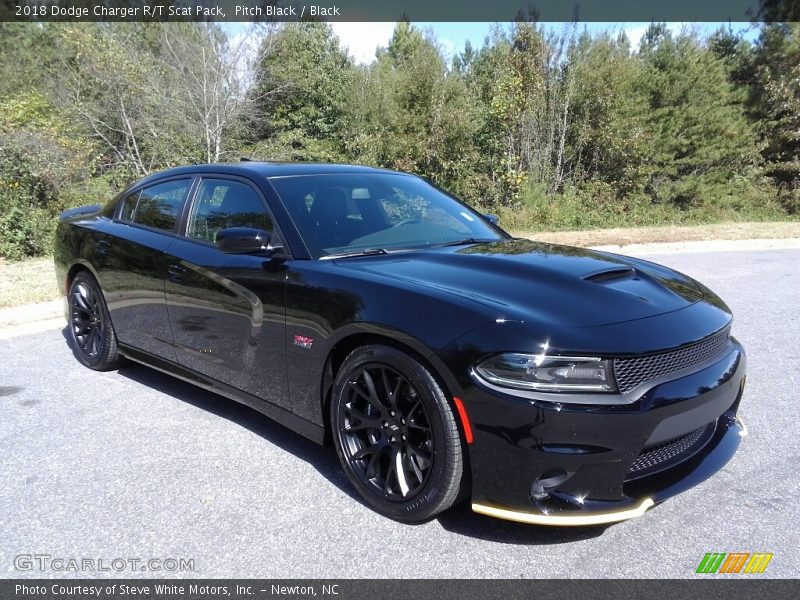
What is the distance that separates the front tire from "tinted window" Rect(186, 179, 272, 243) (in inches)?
42.5

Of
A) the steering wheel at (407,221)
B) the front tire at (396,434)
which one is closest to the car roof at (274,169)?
the steering wheel at (407,221)

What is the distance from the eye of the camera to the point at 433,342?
96.0 inches

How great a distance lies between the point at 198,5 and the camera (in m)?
17.1

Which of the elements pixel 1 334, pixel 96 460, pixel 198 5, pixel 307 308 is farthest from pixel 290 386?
pixel 198 5

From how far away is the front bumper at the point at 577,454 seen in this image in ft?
7.27

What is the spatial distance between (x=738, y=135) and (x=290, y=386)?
20703 millimetres

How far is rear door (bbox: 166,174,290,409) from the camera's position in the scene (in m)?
3.17

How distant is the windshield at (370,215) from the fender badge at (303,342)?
433 mm

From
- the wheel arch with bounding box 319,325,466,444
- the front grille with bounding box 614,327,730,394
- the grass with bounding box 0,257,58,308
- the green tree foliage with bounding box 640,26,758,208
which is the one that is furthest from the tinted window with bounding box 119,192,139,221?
the green tree foliage with bounding box 640,26,758,208

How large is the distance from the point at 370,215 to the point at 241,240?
821mm

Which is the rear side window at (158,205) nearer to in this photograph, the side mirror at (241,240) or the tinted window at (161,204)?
the tinted window at (161,204)

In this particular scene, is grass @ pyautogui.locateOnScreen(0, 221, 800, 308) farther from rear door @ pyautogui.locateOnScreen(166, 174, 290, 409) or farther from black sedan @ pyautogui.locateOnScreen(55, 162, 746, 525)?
rear door @ pyautogui.locateOnScreen(166, 174, 290, 409)

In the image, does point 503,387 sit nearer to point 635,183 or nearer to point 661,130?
point 635,183

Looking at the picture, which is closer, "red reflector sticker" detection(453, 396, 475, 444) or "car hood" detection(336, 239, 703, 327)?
"red reflector sticker" detection(453, 396, 475, 444)
